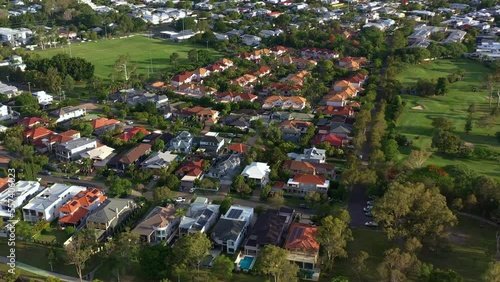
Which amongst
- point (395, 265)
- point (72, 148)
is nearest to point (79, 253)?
point (395, 265)

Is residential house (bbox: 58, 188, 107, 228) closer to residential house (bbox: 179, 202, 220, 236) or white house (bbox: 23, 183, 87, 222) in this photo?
white house (bbox: 23, 183, 87, 222)

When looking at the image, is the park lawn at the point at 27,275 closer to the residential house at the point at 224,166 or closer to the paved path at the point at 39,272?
the paved path at the point at 39,272

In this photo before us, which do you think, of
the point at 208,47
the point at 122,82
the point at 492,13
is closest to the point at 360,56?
the point at 208,47

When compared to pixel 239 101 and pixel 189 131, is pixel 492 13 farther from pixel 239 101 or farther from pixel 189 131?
pixel 189 131

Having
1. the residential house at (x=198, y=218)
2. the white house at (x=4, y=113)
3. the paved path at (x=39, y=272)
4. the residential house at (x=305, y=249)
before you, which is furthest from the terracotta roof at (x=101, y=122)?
the residential house at (x=305, y=249)

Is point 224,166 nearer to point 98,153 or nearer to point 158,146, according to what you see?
point 158,146

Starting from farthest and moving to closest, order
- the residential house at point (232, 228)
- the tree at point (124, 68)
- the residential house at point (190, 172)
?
the tree at point (124, 68) < the residential house at point (190, 172) < the residential house at point (232, 228)
